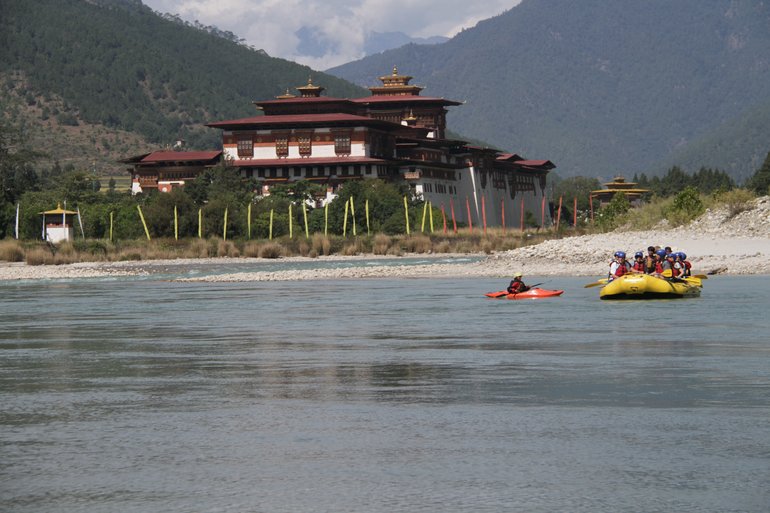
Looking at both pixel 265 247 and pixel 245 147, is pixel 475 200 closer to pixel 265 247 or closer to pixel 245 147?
pixel 245 147

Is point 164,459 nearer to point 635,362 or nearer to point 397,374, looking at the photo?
point 397,374

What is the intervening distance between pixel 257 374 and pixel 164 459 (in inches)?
271

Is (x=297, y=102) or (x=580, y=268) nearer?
(x=580, y=268)

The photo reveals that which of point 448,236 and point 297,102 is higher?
point 297,102

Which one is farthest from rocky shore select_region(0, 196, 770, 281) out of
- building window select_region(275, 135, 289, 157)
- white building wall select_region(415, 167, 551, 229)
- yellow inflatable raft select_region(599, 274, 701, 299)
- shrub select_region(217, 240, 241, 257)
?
white building wall select_region(415, 167, 551, 229)

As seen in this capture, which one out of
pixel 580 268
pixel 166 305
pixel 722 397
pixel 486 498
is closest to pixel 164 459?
pixel 486 498

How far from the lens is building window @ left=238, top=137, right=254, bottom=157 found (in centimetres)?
12131

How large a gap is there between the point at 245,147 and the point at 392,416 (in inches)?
4214

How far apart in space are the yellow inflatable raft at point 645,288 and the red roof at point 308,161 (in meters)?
79.8

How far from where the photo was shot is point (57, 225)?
330ft

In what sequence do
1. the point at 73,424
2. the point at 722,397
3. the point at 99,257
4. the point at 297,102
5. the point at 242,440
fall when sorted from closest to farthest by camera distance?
the point at 242,440 → the point at 73,424 → the point at 722,397 → the point at 99,257 → the point at 297,102

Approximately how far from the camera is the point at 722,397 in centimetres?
1689

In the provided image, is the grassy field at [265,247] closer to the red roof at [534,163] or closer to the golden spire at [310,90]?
the golden spire at [310,90]

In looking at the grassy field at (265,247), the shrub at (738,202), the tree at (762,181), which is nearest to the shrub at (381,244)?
the grassy field at (265,247)
